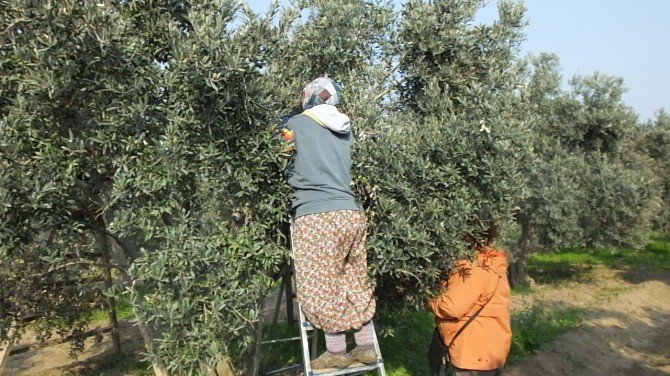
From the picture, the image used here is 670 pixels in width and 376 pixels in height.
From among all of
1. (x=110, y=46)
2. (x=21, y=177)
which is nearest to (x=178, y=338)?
(x=21, y=177)

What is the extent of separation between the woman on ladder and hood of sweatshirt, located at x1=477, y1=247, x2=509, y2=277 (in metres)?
1.07

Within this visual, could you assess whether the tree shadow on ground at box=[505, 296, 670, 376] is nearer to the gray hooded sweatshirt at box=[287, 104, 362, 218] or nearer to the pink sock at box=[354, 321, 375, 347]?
the pink sock at box=[354, 321, 375, 347]

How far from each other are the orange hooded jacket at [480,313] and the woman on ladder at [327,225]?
759mm

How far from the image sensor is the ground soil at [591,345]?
8.84 metres

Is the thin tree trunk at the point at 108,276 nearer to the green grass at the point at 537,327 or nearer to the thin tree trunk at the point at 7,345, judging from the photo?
the thin tree trunk at the point at 7,345

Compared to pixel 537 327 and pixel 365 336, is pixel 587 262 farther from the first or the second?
pixel 365 336

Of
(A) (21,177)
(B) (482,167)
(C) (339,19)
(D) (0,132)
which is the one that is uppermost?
(C) (339,19)

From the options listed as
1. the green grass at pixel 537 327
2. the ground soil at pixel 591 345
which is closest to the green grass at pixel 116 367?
the ground soil at pixel 591 345

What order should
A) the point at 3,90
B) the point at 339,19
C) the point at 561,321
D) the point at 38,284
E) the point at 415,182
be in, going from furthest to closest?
the point at 561,321 < the point at 38,284 < the point at 339,19 < the point at 415,182 < the point at 3,90

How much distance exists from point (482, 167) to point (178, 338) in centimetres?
269

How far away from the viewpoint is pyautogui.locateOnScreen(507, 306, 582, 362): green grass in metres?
9.41

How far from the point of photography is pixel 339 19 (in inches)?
224

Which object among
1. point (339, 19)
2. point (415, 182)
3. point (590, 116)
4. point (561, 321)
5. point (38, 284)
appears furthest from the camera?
point (590, 116)

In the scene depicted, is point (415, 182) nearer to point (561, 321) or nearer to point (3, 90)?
point (3, 90)
